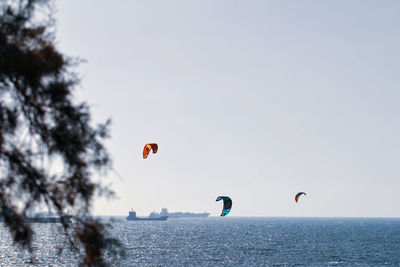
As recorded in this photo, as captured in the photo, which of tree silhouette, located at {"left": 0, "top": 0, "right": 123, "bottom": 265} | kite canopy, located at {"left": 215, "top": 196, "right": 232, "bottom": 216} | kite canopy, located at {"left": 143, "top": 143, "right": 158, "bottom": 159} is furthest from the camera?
kite canopy, located at {"left": 215, "top": 196, "right": 232, "bottom": 216}

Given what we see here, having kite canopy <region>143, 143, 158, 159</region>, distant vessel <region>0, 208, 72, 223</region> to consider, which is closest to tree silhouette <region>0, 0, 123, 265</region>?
distant vessel <region>0, 208, 72, 223</region>

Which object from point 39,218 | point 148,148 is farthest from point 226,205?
point 39,218

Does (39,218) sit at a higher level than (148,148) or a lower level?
lower

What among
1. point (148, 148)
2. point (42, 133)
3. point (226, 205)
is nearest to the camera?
point (42, 133)

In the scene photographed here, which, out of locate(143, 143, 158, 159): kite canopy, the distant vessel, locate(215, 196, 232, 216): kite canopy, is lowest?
the distant vessel

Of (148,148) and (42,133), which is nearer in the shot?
(42,133)

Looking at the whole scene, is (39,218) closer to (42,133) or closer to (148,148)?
(42,133)

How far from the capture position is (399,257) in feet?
265

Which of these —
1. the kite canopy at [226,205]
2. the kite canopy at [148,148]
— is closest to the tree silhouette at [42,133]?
the kite canopy at [148,148]

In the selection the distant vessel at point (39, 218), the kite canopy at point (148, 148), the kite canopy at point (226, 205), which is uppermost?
the kite canopy at point (148, 148)

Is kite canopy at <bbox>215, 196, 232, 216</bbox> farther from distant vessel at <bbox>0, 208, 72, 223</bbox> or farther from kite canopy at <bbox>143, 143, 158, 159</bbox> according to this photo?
distant vessel at <bbox>0, 208, 72, 223</bbox>

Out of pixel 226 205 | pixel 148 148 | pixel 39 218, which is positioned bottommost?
pixel 39 218

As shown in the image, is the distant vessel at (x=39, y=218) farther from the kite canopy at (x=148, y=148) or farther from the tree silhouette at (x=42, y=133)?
the kite canopy at (x=148, y=148)

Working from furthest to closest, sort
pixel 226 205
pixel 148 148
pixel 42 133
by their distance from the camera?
pixel 226 205 → pixel 148 148 → pixel 42 133
